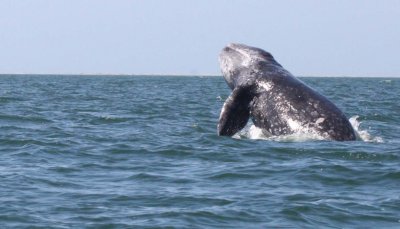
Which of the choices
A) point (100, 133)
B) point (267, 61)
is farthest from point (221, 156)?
point (100, 133)

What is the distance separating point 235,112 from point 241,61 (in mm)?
1843

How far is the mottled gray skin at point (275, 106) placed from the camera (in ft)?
57.8

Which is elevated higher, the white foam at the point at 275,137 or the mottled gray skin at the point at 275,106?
the mottled gray skin at the point at 275,106

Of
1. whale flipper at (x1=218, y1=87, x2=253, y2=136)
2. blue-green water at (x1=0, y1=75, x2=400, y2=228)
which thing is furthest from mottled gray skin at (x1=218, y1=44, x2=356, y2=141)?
blue-green water at (x1=0, y1=75, x2=400, y2=228)

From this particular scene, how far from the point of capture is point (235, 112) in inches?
722

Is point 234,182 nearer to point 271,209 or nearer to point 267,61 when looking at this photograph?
point 271,209

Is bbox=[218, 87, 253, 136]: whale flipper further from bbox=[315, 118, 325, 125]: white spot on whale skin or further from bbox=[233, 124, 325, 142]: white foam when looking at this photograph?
bbox=[315, 118, 325, 125]: white spot on whale skin

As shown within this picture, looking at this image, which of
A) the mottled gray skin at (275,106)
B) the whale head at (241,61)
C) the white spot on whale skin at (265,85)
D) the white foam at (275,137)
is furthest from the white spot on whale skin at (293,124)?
the whale head at (241,61)

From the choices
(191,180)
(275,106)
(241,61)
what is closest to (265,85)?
(275,106)

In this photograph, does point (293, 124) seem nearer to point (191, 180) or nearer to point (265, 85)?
point (265, 85)

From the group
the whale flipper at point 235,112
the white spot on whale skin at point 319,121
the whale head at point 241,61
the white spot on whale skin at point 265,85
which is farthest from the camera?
the whale head at point 241,61

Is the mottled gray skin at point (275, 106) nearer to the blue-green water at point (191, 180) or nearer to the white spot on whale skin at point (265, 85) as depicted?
the white spot on whale skin at point (265, 85)

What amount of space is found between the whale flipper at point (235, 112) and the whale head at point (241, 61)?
1.36 ft

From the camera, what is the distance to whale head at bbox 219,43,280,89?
19.3m
